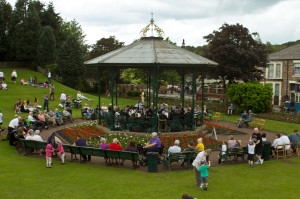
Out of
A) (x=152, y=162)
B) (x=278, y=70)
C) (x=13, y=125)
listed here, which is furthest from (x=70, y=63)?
(x=152, y=162)

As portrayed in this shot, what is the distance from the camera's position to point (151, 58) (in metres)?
17.2

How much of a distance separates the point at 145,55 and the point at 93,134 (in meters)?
5.63

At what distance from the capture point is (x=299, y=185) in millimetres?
10945

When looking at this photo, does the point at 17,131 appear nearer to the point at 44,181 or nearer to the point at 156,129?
the point at 44,181

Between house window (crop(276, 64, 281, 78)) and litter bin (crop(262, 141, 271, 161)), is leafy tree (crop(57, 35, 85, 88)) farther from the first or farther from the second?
litter bin (crop(262, 141, 271, 161))

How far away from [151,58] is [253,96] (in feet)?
57.4

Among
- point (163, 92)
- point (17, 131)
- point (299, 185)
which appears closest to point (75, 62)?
point (163, 92)

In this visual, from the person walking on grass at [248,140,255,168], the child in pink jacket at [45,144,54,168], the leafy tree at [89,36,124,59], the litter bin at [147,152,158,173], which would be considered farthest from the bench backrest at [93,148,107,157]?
the leafy tree at [89,36,124,59]

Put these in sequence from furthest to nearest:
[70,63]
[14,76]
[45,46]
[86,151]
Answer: [45,46]
[70,63]
[14,76]
[86,151]

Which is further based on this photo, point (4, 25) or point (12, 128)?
point (4, 25)

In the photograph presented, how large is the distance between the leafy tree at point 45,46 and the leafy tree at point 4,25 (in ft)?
19.1

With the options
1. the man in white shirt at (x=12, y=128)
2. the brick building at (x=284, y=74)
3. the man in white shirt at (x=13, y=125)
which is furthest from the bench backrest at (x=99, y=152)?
the brick building at (x=284, y=74)

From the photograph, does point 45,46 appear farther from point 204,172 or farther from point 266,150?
point 204,172

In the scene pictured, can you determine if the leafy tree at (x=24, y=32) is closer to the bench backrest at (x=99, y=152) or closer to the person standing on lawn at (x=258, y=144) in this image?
the bench backrest at (x=99, y=152)
